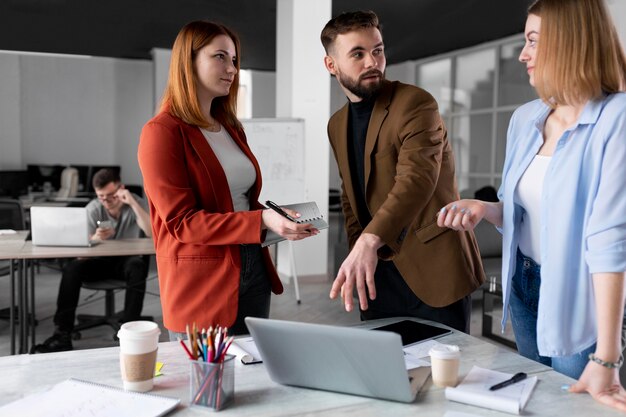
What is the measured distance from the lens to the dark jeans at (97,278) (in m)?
4.29

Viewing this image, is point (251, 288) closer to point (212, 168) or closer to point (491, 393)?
point (212, 168)

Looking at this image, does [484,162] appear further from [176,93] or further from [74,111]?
[176,93]

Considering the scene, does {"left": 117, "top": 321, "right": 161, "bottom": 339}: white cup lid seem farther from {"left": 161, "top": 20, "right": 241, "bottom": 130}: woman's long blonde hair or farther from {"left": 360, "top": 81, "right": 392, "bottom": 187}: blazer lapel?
{"left": 360, "top": 81, "right": 392, "bottom": 187}: blazer lapel

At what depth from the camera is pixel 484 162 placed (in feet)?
33.4

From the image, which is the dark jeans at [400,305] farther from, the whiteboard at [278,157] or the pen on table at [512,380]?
the whiteboard at [278,157]

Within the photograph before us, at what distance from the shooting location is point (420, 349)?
159cm

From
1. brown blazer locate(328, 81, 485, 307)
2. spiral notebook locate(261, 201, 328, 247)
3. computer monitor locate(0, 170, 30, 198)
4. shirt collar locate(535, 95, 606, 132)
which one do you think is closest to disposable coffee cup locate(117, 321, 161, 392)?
spiral notebook locate(261, 201, 328, 247)

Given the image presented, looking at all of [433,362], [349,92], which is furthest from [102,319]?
[433,362]

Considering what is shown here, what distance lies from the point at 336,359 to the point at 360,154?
1026mm

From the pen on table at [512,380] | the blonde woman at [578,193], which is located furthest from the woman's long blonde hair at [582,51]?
the pen on table at [512,380]

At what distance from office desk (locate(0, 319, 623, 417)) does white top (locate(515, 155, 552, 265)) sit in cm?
29

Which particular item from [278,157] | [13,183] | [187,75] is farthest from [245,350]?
[13,183]

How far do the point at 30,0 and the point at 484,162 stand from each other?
23.6 ft

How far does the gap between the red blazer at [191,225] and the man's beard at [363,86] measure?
1.70 feet
